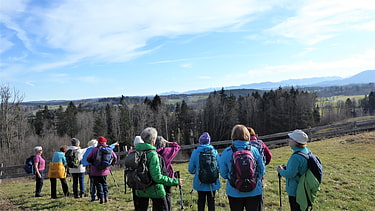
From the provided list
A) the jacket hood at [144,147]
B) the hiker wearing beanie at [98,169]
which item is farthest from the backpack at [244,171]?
the hiker wearing beanie at [98,169]

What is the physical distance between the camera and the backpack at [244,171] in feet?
14.3

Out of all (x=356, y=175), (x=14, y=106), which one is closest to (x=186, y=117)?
(x=14, y=106)

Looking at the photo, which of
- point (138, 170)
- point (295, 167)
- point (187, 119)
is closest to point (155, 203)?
point (138, 170)

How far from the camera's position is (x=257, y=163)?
4.62 meters

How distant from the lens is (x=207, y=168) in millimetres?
5492

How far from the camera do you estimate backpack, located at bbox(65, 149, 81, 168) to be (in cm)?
880

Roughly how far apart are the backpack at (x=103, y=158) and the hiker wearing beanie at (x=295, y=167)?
4.88 metres

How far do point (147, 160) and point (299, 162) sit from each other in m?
2.70

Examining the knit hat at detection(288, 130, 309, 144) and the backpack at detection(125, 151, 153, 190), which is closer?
the backpack at detection(125, 151, 153, 190)

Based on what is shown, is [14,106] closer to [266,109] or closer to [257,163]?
[257,163]

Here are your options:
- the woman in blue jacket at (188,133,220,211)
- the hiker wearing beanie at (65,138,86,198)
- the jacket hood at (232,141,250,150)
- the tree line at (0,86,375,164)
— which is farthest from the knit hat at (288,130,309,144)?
the tree line at (0,86,375,164)

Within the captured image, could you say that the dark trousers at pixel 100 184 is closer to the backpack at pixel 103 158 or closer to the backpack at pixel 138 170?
the backpack at pixel 103 158

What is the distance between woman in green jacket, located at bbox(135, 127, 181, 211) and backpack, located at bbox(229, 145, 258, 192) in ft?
3.60

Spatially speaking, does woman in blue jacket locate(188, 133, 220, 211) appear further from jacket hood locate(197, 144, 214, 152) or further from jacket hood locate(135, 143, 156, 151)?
jacket hood locate(135, 143, 156, 151)
